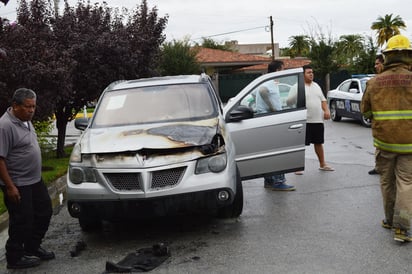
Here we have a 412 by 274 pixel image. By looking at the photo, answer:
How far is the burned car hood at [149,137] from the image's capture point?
213 inches

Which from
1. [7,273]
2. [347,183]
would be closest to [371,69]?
[347,183]

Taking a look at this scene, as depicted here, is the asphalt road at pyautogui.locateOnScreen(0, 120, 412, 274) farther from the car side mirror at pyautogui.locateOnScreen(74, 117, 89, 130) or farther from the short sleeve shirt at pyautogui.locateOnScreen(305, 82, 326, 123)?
the short sleeve shirt at pyautogui.locateOnScreen(305, 82, 326, 123)

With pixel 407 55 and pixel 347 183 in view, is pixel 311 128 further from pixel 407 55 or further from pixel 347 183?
pixel 407 55

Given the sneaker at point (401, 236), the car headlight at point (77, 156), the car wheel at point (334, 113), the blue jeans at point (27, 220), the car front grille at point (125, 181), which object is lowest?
the car wheel at point (334, 113)

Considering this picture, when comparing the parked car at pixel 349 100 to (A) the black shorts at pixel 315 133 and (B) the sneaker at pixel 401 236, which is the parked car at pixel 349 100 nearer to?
(A) the black shorts at pixel 315 133

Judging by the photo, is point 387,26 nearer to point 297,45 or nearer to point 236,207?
point 297,45

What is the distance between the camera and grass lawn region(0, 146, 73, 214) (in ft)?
29.6

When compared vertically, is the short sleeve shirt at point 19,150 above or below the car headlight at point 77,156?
above

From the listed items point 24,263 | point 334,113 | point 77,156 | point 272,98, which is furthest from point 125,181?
point 334,113

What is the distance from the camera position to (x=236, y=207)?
608 centimetres

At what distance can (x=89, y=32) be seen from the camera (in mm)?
12281

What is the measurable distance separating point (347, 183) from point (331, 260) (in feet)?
12.1

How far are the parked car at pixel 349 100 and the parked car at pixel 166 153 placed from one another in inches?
408

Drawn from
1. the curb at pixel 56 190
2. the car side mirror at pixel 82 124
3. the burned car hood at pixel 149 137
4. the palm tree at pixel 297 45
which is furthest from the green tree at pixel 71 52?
the palm tree at pixel 297 45
